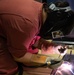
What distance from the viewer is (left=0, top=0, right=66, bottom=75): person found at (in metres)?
1.31

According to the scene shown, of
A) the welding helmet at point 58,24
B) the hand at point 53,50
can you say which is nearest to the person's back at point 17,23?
the welding helmet at point 58,24

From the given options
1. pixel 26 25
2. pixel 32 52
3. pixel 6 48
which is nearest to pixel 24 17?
pixel 26 25

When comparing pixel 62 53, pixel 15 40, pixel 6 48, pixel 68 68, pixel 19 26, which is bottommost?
pixel 68 68

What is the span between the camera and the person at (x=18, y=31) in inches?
51.5

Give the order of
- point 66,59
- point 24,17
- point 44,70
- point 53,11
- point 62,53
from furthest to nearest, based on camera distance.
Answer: point 66,59
point 62,53
point 44,70
point 53,11
point 24,17

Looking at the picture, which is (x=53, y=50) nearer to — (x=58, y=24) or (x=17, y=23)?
(x=58, y=24)

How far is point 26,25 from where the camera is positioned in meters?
1.31

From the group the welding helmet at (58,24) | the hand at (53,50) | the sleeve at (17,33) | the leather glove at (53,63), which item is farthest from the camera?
the hand at (53,50)

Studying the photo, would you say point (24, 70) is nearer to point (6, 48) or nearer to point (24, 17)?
point (6, 48)

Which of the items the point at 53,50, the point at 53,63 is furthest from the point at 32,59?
the point at 53,50

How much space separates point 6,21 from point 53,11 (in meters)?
0.35

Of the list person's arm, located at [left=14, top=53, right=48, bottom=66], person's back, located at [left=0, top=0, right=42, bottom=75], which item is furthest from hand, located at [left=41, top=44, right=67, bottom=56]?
person's back, located at [left=0, top=0, right=42, bottom=75]

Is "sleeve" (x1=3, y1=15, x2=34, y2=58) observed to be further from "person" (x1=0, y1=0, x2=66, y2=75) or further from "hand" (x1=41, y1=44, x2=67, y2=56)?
"hand" (x1=41, y1=44, x2=67, y2=56)

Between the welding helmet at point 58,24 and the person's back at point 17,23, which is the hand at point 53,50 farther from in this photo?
the person's back at point 17,23
